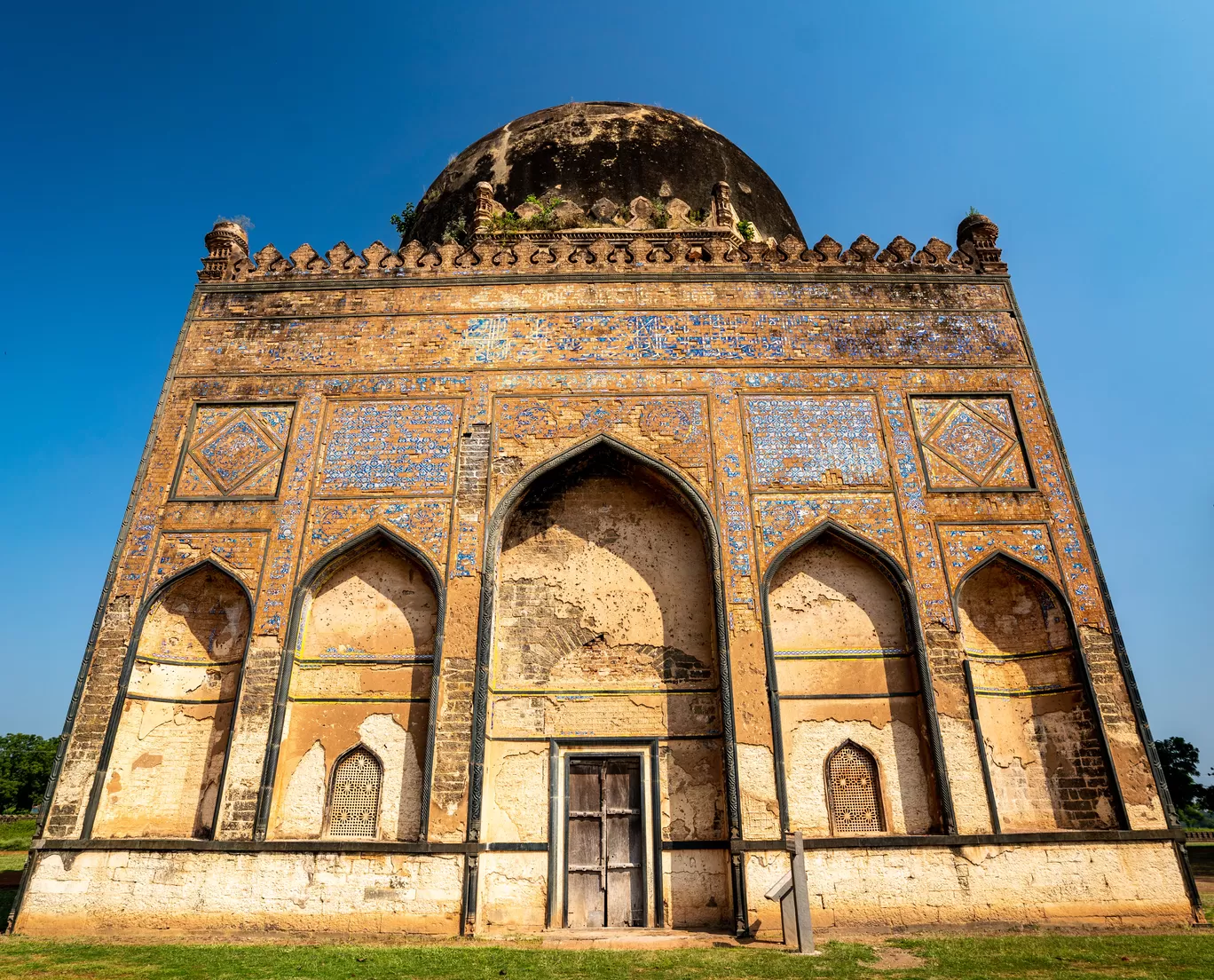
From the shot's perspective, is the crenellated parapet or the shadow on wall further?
the crenellated parapet

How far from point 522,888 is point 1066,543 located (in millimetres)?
6403

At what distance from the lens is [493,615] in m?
8.05

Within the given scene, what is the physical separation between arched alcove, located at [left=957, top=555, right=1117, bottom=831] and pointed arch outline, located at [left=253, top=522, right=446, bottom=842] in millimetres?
5201

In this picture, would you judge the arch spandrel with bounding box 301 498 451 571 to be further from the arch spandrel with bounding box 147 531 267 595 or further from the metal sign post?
the metal sign post

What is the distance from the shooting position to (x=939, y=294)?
973 cm

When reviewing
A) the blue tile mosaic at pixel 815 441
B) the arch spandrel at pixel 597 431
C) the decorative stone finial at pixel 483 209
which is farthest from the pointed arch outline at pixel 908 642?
the decorative stone finial at pixel 483 209

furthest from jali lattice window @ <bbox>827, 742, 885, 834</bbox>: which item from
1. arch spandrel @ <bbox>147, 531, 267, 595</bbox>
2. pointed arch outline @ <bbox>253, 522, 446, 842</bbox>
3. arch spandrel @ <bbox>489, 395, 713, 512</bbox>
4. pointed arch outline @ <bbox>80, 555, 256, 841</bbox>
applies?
arch spandrel @ <bbox>147, 531, 267, 595</bbox>

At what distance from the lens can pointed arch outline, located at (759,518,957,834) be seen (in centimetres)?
723

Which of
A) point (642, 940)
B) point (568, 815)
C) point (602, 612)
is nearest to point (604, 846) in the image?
point (568, 815)

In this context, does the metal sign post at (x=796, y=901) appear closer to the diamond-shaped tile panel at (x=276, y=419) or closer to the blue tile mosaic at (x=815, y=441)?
the blue tile mosaic at (x=815, y=441)

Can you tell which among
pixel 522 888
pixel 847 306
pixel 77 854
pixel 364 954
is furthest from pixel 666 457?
pixel 77 854

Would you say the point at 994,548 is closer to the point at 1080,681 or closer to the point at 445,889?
the point at 1080,681

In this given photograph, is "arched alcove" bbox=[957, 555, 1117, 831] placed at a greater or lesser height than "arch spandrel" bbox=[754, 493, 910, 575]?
lesser

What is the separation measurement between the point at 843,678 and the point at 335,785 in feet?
16.5
